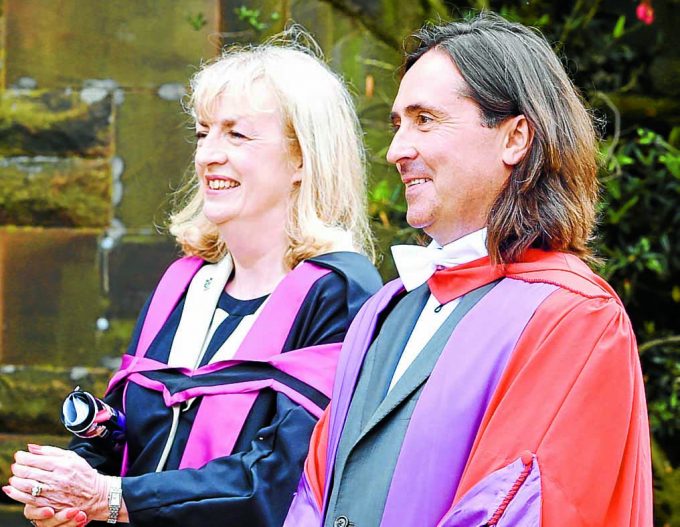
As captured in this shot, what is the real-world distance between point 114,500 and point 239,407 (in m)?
0.36

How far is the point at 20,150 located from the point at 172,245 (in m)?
0.77

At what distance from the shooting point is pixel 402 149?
2.49 meters

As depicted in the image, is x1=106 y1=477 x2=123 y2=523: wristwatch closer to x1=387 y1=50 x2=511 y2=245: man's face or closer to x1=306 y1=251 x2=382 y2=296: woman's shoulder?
x1=306 y1=251 x2=382 y2=296: woman's shoulder

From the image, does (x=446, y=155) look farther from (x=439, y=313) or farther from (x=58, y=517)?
(x=58, y=517)

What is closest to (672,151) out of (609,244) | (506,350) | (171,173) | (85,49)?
(609,244)

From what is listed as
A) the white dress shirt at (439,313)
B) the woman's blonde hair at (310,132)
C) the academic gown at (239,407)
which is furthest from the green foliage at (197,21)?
the white dress shirt at (439,313)

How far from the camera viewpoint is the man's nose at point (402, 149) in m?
2.48

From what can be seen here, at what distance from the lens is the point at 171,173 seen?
5.18 metres

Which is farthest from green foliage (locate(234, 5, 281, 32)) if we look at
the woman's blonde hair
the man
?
the man

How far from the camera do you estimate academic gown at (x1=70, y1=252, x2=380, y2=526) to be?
2.84 metres

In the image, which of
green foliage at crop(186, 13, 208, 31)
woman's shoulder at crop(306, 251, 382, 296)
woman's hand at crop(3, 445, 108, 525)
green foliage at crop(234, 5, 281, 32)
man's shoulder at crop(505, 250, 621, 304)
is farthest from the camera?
green foliage at crop(186, 13, 208, 31)

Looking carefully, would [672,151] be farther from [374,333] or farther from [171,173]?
[374,333]

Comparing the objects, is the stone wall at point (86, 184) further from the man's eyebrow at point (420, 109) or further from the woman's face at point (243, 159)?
the man's eyebrow at point (420, 109)

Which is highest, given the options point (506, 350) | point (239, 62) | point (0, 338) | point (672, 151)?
point (239, 62)
